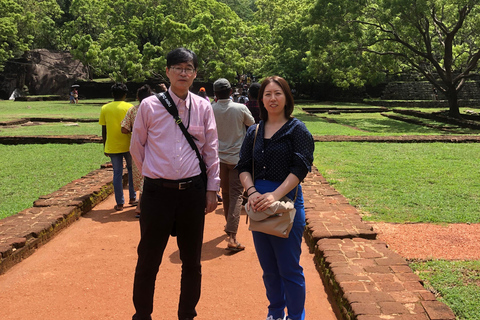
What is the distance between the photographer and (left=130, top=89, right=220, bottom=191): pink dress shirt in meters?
2.71

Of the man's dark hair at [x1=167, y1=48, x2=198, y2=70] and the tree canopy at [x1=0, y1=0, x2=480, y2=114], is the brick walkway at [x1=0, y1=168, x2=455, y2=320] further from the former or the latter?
the tree canopy at [x1=0, y1=0, x2=480, y2=114]

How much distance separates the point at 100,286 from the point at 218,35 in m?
34.5

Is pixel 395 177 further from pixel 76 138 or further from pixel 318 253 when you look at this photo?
pixel 76 138

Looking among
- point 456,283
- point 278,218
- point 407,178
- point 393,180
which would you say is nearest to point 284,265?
point 278,218

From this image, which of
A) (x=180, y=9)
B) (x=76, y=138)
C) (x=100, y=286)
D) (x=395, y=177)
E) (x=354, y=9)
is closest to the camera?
(x=100, y=286)

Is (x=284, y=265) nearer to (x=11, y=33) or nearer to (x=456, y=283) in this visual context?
(x=456, y=283)

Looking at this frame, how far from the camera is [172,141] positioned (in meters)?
2.72

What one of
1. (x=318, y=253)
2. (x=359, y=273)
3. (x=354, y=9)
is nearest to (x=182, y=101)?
(x=359, y=273)

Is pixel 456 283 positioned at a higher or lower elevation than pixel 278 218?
lower

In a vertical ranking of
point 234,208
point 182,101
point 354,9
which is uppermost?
point 354,9

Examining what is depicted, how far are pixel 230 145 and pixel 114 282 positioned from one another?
1615 mm

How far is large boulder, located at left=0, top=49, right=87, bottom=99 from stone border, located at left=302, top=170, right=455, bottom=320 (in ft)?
132

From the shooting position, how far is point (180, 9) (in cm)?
4394

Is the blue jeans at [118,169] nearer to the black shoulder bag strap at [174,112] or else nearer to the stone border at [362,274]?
the stone border at [362,274]
